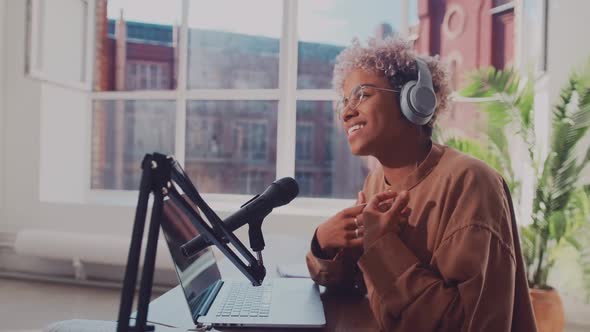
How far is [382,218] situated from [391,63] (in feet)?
1.13

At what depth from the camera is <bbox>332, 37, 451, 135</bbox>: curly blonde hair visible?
1.03 meters

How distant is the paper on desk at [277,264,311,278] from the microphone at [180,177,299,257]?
1.78 feet

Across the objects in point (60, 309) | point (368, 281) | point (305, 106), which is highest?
point (305, 106)

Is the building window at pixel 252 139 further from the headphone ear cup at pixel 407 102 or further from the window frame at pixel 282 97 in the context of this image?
the headphone ear cup at pixel 407 102

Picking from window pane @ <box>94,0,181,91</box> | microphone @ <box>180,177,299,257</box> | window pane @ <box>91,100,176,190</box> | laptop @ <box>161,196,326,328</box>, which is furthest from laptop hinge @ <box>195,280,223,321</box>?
window pane @ <box>94,0,181,91</box>

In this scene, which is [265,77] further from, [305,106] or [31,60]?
[31,60]

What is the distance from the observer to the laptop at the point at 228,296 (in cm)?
90

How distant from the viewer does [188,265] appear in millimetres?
977

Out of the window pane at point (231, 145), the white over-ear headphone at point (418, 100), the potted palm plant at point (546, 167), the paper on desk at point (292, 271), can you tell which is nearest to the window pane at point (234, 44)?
the window pane at point (231, 145)

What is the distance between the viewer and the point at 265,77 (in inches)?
142

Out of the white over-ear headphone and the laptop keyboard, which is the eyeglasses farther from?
the laptop keyboard

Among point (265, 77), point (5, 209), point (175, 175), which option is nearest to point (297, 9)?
point (265, 77)

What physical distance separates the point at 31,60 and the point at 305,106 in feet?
6.15

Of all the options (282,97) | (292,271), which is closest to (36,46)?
(282,97)
